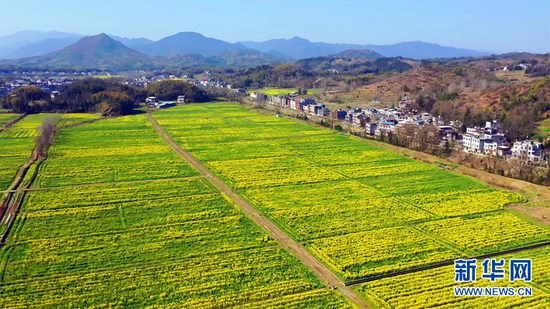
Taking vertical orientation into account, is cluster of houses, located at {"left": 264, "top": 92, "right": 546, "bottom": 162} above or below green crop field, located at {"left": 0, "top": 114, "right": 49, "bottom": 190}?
above

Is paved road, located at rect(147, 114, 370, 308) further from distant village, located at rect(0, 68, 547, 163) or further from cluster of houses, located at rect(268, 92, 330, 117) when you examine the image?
cluster of houses, located at rect(268, 92, 330, 117)

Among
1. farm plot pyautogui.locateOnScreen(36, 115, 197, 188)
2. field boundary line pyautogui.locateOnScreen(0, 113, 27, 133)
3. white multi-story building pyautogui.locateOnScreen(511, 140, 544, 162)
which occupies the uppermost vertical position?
white multi-story building pyautogui.locateOnScreen(511, 140, 544, 162)

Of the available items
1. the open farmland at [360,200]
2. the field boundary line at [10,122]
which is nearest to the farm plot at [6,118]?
the field boundary line at [10,122]

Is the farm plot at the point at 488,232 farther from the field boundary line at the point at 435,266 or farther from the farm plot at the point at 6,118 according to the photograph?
the farm plot at the point at 6,118

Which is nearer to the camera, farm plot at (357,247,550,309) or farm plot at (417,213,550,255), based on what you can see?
farm plot at (357,247,550,309)

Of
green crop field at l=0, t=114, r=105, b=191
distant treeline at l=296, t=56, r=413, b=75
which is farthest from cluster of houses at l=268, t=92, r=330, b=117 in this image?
distant treeline at l=296, t=56, r=413, b=75

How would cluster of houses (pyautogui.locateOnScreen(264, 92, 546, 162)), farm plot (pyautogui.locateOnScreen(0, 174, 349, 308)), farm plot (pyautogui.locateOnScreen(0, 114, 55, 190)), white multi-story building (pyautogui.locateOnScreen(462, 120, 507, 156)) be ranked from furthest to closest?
white multi-story building (pyautogui.locateOnScreen(462, 120, 507, 156)), cluster of houses (pyautogui.locateOnScreen(264, 92, 546, 162)), farm plot (pyautogui.locateOnScreen(0, 114, 55, 190)), farm plot (pyautogui.locateOnScreen(0, 174, 349, 308))
